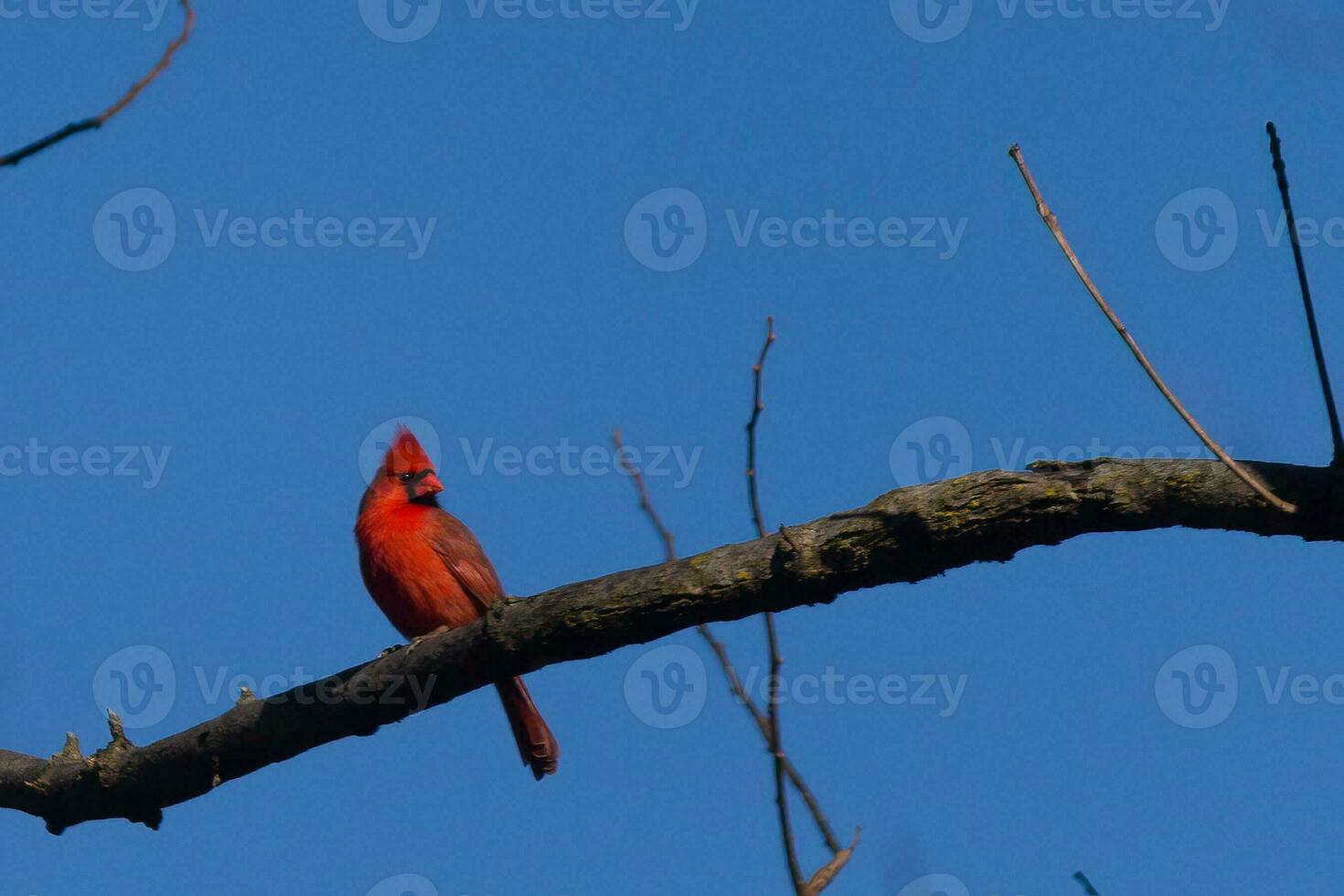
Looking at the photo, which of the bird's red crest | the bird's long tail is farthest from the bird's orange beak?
the bird's long tail

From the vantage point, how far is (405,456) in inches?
293

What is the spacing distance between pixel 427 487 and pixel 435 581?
2.58 feet

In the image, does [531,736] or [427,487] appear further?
[427,487]

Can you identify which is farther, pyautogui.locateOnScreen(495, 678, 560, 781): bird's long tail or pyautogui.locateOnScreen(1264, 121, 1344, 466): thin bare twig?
pyautogui.locateOnScreen(495, 678, 560, 781): bird's long tail

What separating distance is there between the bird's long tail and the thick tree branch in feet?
6.91

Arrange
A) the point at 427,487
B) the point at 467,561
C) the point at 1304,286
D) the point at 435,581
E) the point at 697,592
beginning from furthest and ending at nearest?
the point at 427,487
the point at 467,561
the point at 435,581
the point at 697,592
the point at 1304,286

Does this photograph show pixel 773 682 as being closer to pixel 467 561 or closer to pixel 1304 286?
pixel 1304 286

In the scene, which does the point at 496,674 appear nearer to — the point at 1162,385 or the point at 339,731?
the point at 339,731

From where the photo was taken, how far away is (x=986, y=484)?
12.1ft

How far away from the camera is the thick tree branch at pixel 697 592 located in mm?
3566

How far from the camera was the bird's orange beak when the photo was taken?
730cm

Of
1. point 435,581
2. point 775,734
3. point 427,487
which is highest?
point 427,487

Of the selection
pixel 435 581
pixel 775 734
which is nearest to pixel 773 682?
pixel 775 734

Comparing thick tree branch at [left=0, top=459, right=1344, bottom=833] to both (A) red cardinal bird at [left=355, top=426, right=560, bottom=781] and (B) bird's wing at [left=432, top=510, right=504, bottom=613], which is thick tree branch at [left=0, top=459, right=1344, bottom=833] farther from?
(B) bird's wing at [left=432, top=510, right=504, bottom=613]
